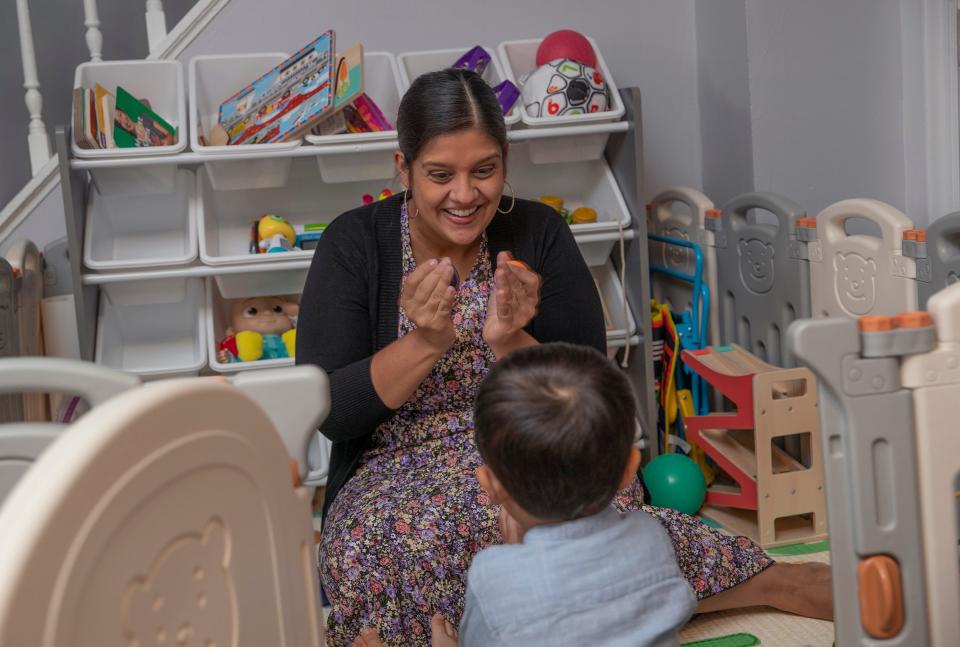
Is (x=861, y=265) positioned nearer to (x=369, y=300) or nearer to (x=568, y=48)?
(x=568, y=48)

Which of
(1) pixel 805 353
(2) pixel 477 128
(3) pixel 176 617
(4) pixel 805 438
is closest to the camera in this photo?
(3) pixel 176 617

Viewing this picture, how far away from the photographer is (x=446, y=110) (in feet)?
4.82

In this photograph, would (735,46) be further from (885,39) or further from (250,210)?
(250,210)

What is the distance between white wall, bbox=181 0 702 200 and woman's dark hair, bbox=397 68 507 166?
46.5 inches

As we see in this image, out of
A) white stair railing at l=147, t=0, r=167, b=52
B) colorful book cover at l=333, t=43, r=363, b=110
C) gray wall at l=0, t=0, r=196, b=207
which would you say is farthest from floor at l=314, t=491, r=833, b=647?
gray wall at l=0, t=0, r=196, b=207

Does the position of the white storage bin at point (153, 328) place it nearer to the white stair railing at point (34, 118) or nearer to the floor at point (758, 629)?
the white stair railing at point (34, 118)

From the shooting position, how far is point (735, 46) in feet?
8.31

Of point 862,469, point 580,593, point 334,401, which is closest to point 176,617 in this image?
point 580,593

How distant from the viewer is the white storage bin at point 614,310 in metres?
2.37

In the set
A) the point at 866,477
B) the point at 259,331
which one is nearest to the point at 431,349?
the point at 866,477

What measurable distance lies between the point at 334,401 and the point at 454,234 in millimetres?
305

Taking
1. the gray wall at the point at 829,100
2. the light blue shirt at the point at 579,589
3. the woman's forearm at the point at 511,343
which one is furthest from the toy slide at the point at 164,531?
the gray wall at the point at 829,100

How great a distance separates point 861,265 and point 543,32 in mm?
1127

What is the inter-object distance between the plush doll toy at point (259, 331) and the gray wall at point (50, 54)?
92 centimetres
